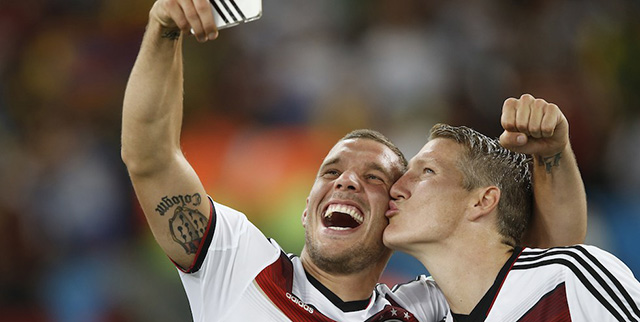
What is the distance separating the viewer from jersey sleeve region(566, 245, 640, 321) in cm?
238

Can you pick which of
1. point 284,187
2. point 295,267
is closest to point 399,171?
point 295,267

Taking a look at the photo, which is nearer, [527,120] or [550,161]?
[527,120]

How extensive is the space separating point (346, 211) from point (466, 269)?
26.3 inches

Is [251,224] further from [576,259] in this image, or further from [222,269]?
[576,259]

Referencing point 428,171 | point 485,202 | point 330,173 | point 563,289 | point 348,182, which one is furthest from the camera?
point 330,173

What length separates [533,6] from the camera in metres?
6.03

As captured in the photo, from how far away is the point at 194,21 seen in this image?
220cm

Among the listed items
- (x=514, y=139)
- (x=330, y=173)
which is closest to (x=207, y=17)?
(x=514, y=139)

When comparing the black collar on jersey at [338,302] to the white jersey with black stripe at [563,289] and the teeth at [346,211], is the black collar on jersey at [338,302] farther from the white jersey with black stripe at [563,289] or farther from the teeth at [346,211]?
the white jersey with black stripe at [563,289]

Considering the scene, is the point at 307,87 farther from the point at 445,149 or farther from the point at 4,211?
the point at 445,149

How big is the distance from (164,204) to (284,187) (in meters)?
2.74

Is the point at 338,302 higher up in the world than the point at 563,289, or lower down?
lower down

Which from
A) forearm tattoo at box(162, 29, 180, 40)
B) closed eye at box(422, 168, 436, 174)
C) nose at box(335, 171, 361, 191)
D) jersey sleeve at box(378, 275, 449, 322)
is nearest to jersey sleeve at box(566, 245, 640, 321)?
closed eye at box(422, 168, 436, 174)

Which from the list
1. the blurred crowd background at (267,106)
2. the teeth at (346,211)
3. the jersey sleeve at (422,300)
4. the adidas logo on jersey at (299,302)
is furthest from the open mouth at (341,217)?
the blurred crowd background at (267,106)
